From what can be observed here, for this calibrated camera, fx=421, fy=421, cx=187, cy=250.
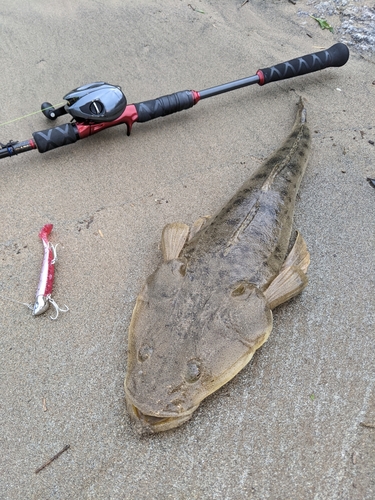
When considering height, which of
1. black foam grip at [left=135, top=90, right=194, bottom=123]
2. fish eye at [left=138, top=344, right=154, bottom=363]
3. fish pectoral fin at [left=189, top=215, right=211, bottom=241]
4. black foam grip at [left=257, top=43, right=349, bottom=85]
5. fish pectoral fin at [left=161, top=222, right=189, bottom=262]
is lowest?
fish pectoral fin at [left=189, top=215, right=211, bottom=241]

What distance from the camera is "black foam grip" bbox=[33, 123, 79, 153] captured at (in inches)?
144

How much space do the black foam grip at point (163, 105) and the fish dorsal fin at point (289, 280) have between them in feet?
6.37

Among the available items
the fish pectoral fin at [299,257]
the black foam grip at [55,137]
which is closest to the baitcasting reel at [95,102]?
the black foam grip at [55,137]

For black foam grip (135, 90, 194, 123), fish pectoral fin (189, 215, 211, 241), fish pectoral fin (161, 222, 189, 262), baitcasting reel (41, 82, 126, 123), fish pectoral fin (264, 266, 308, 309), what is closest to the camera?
fish pectoral fin (264, 266, 308, 309)

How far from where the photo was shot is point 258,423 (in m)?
2.46

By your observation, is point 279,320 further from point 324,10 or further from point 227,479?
point 324,10

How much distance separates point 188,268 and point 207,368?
693mm

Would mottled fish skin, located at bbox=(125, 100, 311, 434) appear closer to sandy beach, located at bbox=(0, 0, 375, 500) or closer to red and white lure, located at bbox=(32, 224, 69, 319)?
sandy beach, located at bbox=(0, 0, 375, 500)

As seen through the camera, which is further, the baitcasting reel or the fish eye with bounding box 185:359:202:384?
the baitcasting reel

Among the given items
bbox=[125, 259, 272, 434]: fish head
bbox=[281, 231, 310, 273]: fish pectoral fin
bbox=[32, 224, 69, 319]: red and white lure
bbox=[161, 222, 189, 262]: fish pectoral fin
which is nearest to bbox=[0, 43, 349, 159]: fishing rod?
bbox=[32, 224, 69, 319]: red and white lure

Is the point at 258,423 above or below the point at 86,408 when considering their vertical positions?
below

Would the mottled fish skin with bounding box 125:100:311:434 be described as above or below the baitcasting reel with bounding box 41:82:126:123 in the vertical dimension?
below

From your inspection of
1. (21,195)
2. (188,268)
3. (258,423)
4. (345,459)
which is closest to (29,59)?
(21,195)

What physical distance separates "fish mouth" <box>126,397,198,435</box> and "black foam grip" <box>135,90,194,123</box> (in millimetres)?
2737
